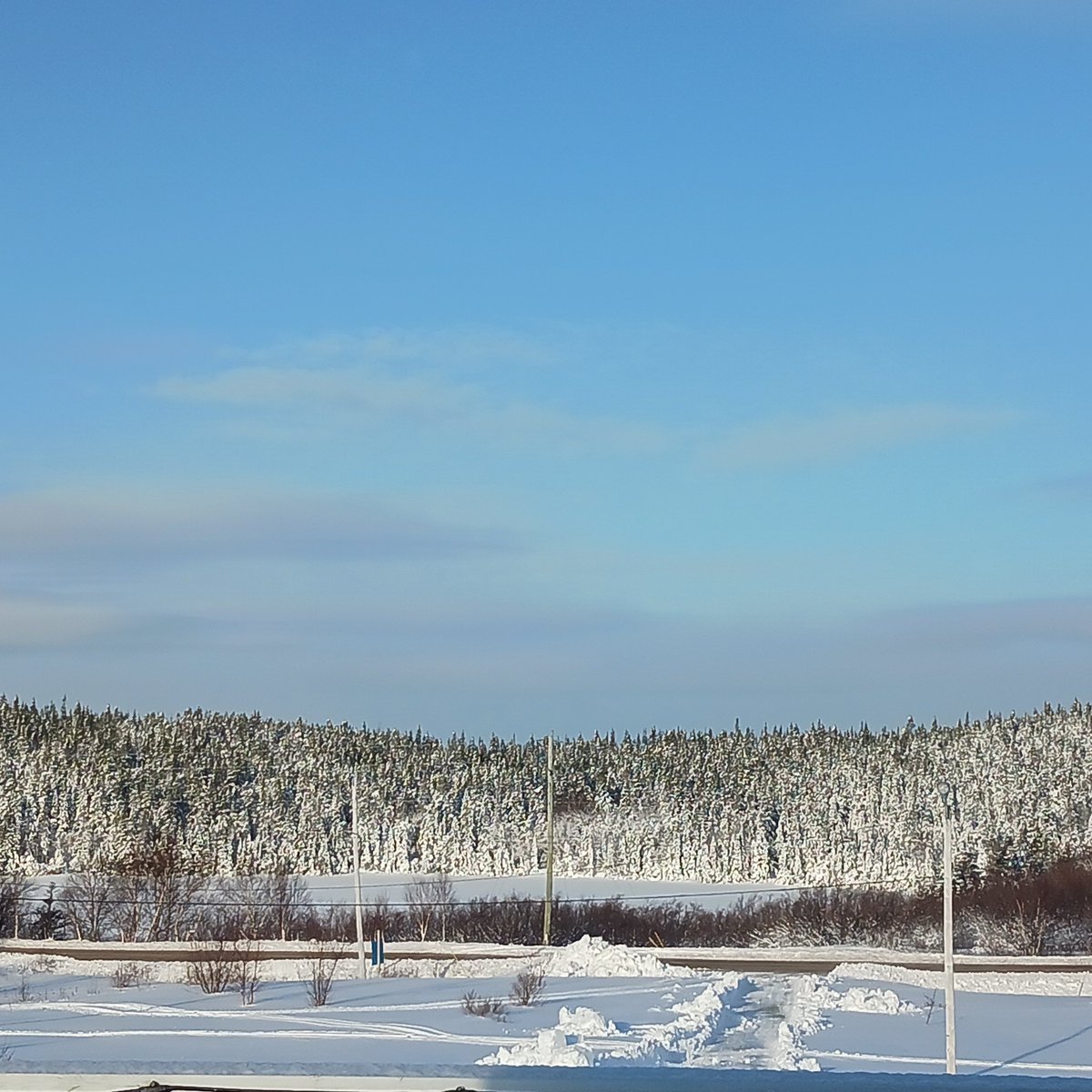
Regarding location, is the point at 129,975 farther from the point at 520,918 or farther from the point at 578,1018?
the point at 520,918

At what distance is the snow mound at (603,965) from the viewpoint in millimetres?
25031

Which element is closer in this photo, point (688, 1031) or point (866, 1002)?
point (688, 1031)

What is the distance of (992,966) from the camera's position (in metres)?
29.0

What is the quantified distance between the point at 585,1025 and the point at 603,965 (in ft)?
28.9

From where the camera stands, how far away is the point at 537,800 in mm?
85750

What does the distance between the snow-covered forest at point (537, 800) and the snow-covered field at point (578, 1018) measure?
49.0 meters

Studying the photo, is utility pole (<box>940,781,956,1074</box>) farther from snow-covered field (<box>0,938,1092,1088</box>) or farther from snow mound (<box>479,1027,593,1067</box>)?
snow mound (<box>479,1027,593,1067</box>)

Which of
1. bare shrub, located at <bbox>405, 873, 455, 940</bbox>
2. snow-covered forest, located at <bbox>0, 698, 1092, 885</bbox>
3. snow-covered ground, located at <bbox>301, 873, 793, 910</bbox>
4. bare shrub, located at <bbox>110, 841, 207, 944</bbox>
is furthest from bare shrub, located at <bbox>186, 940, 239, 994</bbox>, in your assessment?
snow-covered forest, located at <bbox>0, 698, 1092, 885</bbox>

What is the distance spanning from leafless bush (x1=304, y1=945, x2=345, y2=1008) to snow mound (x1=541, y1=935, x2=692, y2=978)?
12.3 feet

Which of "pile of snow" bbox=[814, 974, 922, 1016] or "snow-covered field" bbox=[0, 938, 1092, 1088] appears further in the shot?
"pile of snow" bbox=[814, 974, 922, 1016]

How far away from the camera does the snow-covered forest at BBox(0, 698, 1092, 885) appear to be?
7719 cm

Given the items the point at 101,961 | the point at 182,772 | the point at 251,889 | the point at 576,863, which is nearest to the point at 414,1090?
the point at 101,961

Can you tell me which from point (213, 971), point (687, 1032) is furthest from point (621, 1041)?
point (213, 971)

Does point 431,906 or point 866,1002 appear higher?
point 431,906
